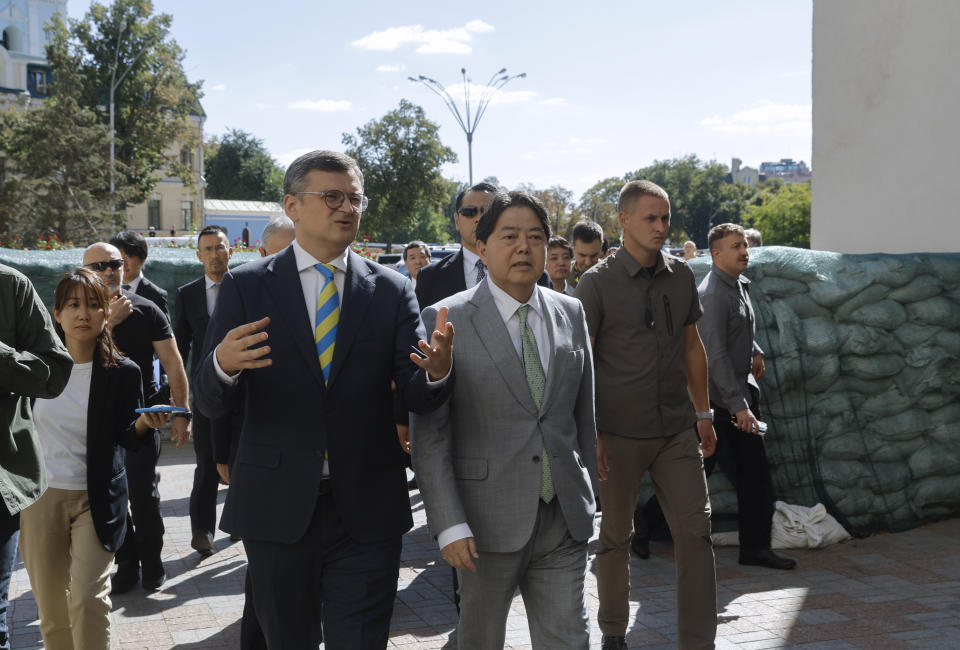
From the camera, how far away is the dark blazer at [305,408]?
2887 millimetres

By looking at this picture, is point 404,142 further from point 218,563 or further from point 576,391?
point 576,391

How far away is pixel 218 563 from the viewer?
6293mm

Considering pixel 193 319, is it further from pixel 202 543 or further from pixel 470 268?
pixel 470 268

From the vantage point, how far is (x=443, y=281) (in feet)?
18.3

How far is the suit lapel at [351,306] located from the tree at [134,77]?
4366 cm

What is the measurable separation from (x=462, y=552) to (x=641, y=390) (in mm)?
1675

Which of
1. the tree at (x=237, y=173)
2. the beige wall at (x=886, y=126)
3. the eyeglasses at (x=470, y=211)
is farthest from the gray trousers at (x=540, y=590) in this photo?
the tree at (x=237, y=173)

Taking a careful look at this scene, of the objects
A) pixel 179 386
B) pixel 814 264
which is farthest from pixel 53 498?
pixel 814 264

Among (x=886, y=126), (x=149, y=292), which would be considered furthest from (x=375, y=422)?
(x=886, y=126)

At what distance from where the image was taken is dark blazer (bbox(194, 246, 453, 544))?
2.89 m

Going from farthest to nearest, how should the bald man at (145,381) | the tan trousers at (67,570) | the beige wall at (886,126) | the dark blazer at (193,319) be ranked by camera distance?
the beige wall at (886,126)
the dark blazer at (193,319)
the bald man at (145,381)
the tan trousers at (67,570)

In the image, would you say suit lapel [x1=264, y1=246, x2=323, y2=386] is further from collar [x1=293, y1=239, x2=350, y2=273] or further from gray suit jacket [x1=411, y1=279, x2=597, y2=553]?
gray suit jacket [x1=411, y1=279, x2=597, y2=553]

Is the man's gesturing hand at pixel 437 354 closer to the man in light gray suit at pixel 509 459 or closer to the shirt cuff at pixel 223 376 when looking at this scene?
the man in light gray suit at pixel 509 459

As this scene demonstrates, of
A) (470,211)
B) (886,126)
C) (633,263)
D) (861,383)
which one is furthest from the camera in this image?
(886,126)
